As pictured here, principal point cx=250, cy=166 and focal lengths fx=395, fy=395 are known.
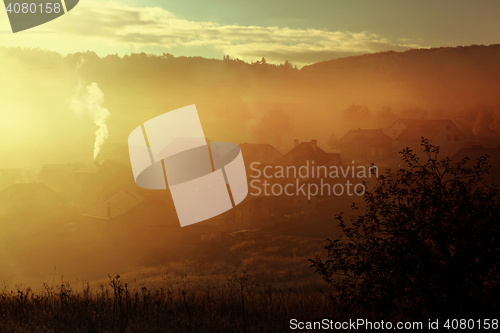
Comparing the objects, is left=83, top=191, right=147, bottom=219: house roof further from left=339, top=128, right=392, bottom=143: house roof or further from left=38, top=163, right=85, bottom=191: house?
left=339, top=128, right=392, bottom=143: house roof

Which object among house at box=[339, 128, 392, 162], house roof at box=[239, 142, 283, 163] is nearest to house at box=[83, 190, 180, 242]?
house roof at box=[239, 142, 283, 163]

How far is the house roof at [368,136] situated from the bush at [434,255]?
73252mm

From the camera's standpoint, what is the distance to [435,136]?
72.1m

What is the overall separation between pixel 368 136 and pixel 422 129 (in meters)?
10.1

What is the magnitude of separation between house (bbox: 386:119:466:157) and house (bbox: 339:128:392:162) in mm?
2377

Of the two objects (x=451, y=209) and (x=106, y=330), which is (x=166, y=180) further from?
(x=451, y=209)

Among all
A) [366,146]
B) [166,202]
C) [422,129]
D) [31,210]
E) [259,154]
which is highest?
[422,129]

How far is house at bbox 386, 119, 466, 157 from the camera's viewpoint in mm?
71750

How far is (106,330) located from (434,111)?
427 feet

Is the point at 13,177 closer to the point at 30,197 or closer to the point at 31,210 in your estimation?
the point at 30,197

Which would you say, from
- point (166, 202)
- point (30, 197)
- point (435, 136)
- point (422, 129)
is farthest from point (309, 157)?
point (30, 197)

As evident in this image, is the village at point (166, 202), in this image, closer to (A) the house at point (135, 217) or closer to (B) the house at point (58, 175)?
(A) the house at point (135, 217)

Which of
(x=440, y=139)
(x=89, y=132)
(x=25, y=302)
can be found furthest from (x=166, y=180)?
(x=89, y=132)

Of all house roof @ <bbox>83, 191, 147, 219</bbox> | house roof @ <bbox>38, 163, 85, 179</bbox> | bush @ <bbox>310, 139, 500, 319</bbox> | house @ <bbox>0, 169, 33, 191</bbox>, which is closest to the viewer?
bush @ <bbox>310, 139, 500, 319</bbox>
